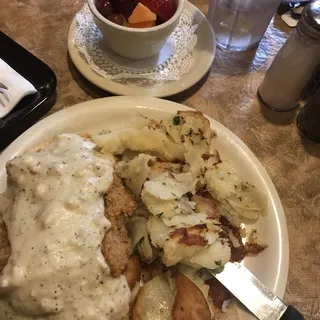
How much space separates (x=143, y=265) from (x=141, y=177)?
0.22 meters

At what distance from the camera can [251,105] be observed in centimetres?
160

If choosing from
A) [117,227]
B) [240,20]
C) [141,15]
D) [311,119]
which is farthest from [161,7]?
[117,227]

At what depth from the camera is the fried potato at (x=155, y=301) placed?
1.05 meters

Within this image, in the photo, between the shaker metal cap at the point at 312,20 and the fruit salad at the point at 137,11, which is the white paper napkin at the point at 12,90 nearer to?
the fruit salad at the point at 137,11

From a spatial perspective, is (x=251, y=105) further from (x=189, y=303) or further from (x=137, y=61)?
(x=189, y=303)

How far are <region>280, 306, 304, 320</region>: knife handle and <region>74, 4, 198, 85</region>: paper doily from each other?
80 cm

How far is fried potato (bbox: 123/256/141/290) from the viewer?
1.07 m

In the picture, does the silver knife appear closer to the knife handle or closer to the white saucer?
the knife handle

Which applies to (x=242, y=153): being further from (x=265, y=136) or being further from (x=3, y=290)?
(x=3, y=290)

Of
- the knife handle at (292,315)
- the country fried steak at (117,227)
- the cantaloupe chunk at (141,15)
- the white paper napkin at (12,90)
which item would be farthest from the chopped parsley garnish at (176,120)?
the knife handle at (292,315)

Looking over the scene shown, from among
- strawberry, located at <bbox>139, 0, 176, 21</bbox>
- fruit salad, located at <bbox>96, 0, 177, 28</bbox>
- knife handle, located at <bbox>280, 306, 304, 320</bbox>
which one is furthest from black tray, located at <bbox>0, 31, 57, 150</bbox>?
knife handle, located at <bbox>280, 306, 304, 320</bbox>

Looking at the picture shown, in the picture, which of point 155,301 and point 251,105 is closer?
point 155,301

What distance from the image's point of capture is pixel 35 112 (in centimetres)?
141

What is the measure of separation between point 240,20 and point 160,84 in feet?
1.41
